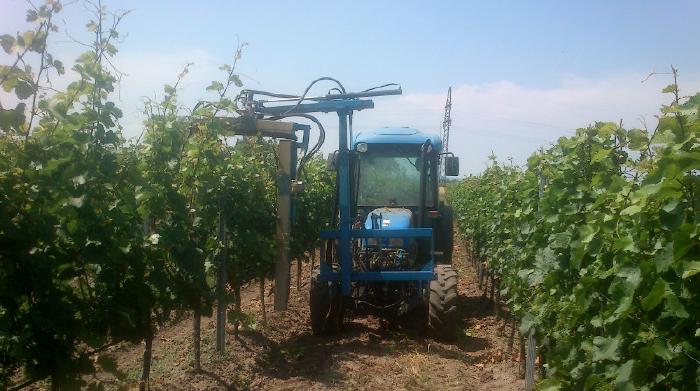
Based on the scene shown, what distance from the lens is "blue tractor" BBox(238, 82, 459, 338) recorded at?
692 cm

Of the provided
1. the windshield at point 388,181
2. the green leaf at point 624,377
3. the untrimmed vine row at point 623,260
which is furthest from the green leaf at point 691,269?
the windshield at point 388,181

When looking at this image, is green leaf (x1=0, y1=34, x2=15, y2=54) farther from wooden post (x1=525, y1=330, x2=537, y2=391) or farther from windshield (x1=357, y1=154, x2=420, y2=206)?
windshield (x1=357, y1=154, x2=420, y2=206)

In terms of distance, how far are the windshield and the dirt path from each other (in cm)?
154

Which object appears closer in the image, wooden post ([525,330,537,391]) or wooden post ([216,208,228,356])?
wooden post ([525,330,537,391])

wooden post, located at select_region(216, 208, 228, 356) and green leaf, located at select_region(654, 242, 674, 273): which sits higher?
green leaf, located at select_region(654, 242, 674, 273)

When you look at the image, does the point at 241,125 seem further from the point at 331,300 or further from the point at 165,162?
the point at 331,300

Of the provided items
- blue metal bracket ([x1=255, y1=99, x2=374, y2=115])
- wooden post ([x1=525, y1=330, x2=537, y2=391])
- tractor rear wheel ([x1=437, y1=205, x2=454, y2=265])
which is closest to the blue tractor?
blue metal bracket ([x1=255, y1=99, x2=374, y2=115])

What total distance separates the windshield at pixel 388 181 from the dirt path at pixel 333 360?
154 cm

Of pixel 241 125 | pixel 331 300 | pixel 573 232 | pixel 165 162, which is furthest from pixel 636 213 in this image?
pixel 331 300

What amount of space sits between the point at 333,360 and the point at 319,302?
36.2 inches

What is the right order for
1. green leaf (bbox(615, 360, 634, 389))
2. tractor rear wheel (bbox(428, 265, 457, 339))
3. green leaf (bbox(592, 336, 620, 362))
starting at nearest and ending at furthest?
green leaf (bbox(615, 360, 634, 389))
green leaf (bbox(592, 336, 620, 362))
tractor rear wheel (bbox(428, 265, 457, 339))

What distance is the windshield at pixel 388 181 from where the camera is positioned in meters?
7.91

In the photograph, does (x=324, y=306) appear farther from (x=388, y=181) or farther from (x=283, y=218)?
(x=388, y=181)

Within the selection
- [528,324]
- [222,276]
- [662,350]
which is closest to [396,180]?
[222,276]
